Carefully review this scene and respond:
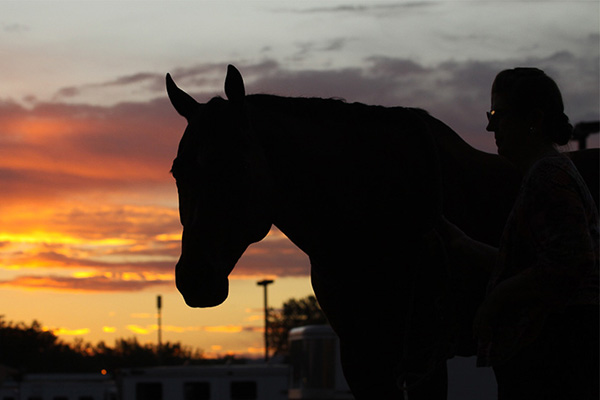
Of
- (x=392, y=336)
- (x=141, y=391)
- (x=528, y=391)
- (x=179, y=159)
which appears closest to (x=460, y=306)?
(x=392, y=336)

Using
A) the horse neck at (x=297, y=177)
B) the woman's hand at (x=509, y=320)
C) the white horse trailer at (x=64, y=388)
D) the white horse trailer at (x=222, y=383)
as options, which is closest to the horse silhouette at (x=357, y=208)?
the horse neck at (x=297, y=177)

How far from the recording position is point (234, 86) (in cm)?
450

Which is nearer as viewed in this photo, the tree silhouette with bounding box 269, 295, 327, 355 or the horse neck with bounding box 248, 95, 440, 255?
the horse neck with bounding box 248, 95, 440, 255

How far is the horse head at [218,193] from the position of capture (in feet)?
13.9

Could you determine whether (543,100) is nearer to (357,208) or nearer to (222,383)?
(357,208)

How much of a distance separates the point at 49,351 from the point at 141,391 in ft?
273

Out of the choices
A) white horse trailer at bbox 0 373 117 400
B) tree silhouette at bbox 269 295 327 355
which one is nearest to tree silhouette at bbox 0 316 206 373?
tree silhouette at bbox 269 295 327 355

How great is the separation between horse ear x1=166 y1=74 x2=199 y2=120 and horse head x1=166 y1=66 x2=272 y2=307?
165 mm

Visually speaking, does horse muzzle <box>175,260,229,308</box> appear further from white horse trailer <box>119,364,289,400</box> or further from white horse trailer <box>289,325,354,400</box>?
white horse trailer <box>119,364,289,400</box>

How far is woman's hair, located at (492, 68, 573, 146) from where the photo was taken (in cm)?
336

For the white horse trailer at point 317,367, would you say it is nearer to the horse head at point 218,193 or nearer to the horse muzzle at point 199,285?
the horse head at point 218,193

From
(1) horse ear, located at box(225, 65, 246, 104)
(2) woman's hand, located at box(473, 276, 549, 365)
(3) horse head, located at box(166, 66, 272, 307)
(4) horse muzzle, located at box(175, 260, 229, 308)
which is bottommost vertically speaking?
(2) woman's hand, located at box(473, 276, 549, 365)

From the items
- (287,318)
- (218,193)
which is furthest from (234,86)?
(287,318)

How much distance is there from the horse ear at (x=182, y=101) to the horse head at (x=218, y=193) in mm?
165
